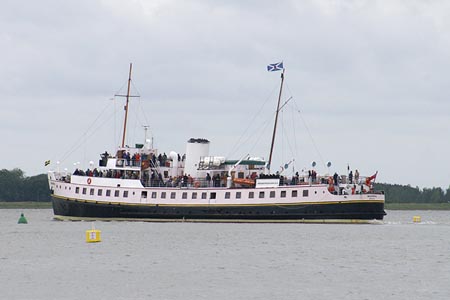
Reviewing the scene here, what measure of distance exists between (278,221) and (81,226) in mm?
18107

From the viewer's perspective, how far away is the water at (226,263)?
4812cm

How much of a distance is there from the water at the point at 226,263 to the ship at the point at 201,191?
6.92 ft

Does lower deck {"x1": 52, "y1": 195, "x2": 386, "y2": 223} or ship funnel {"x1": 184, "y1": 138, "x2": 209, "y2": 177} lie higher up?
ship funnel {"x1": 184, "y1": 138, "x2": 209, "y2": 177}

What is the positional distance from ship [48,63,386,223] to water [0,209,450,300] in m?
2.11

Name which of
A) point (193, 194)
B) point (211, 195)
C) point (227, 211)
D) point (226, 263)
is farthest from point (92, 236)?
point (211, 195)

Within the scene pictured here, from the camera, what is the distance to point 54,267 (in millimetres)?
57688

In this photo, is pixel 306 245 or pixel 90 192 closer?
pixel 306 245

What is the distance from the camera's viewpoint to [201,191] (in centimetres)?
9444

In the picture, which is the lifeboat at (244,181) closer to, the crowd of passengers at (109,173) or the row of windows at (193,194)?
the row of windows at (193,194)

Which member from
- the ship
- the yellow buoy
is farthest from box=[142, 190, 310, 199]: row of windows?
the yellow buoy

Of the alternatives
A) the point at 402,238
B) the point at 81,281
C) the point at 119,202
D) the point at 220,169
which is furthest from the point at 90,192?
the point at 81,281

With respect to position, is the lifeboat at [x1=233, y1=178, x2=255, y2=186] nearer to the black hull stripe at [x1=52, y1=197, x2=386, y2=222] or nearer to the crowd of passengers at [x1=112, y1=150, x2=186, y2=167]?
the black hull stripe at [x1=52, y1=197, x2=386, y2=222]

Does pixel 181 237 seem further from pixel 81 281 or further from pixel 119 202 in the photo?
pixel 81 281

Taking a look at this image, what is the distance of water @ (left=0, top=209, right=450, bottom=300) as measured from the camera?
48.1 metres
